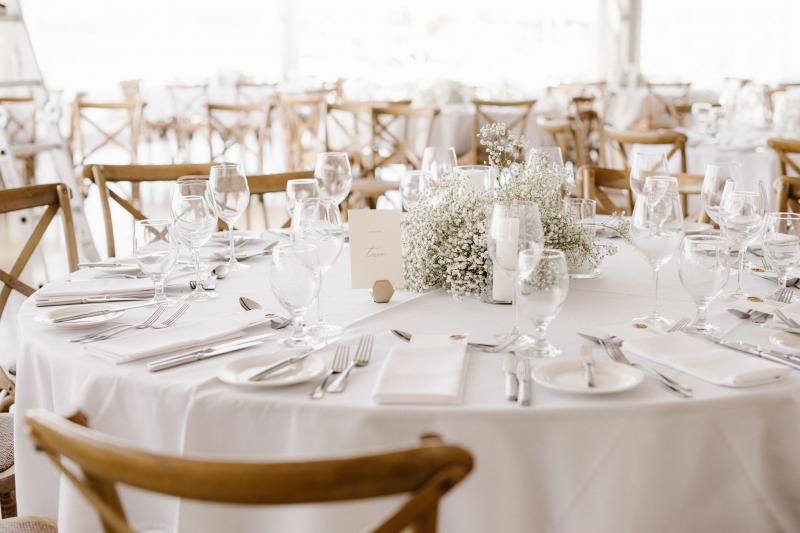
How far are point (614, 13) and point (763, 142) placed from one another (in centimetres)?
800

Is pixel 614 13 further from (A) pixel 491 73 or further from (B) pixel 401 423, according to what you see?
(B) pixel 401 423

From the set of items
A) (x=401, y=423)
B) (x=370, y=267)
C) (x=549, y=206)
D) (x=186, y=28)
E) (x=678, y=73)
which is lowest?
(x=401, y=423)

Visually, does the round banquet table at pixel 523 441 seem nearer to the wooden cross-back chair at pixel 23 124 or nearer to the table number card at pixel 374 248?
the table number card at pixel 374 248

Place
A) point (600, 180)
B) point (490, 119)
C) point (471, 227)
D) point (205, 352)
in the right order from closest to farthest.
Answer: point (205, 352)
point (471, 227)
point (600, 180)
point (490, 119)

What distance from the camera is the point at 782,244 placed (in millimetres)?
1727

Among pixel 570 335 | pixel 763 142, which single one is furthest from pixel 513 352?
pixel 763 142

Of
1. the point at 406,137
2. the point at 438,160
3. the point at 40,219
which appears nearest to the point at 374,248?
the point at 438,160

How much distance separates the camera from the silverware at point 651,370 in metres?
1.23

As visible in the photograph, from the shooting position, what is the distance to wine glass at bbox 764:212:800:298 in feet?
5.66

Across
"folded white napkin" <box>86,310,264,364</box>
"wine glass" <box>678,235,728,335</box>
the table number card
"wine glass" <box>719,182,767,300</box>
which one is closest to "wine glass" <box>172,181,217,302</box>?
"folded white napkin" <box>86,310,264,364</box>

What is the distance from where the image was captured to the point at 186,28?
40.4 ft

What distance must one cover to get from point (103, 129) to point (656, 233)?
1099 cm

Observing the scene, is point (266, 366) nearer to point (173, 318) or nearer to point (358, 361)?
point (358, 361)

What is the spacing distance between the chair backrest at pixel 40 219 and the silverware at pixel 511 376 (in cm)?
151
